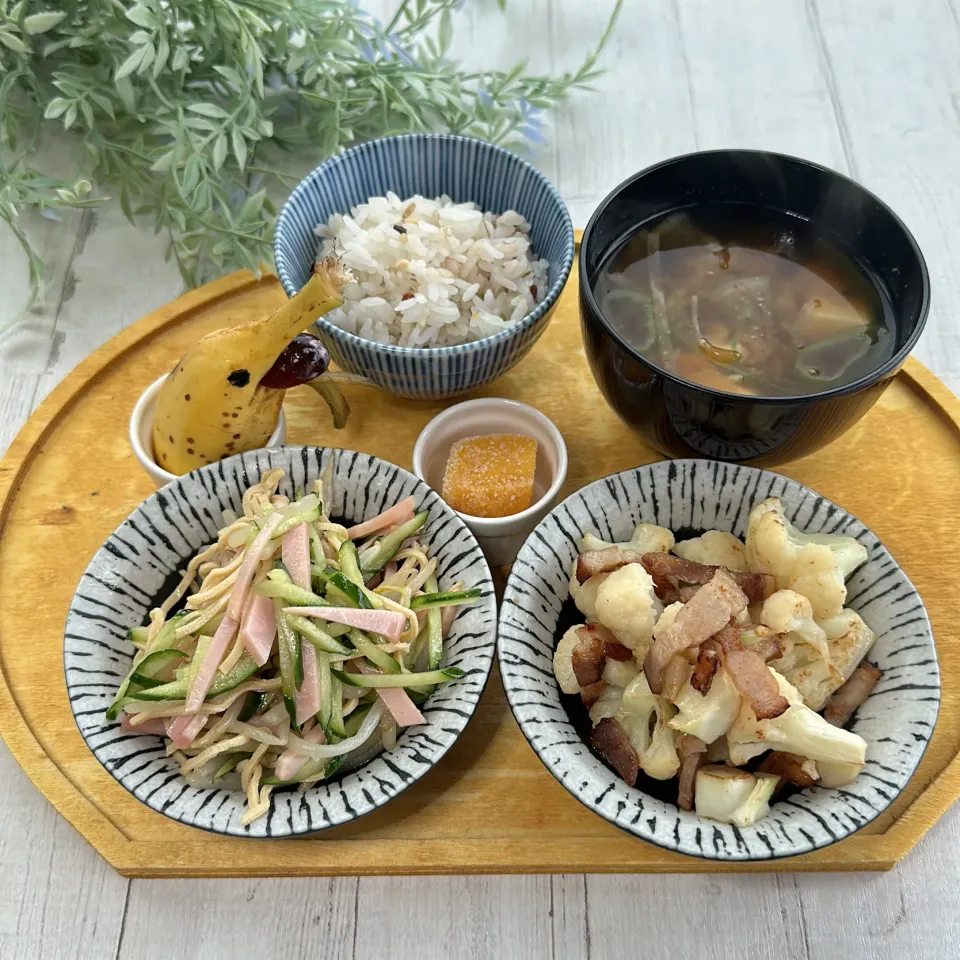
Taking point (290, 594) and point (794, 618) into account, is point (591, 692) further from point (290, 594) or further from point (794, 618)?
point (290, 594)

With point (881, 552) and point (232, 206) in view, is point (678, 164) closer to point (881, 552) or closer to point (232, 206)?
point (881, 552)

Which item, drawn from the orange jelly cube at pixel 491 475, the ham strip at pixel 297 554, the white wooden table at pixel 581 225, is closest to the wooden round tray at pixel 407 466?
the white wooden table at pixel 581 225

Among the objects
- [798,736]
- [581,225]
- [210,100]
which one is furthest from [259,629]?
[210,100]

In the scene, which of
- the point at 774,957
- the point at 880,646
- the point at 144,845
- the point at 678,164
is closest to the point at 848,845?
the point at 774,957

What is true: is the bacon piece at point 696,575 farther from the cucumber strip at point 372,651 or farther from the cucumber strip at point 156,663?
the cucumber strip at point 156,663

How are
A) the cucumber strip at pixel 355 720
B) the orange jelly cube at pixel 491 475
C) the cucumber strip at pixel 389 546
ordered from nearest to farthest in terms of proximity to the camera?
the cucumber strip at pixel 355 720 → the cucumber strip at pixel 389 546 → the orange jelly cube at pixel 491 475

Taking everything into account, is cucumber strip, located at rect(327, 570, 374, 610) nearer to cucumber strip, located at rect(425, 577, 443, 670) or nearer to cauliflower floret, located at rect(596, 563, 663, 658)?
cucumber strip, located at rect(425, 577, 443, 670)
